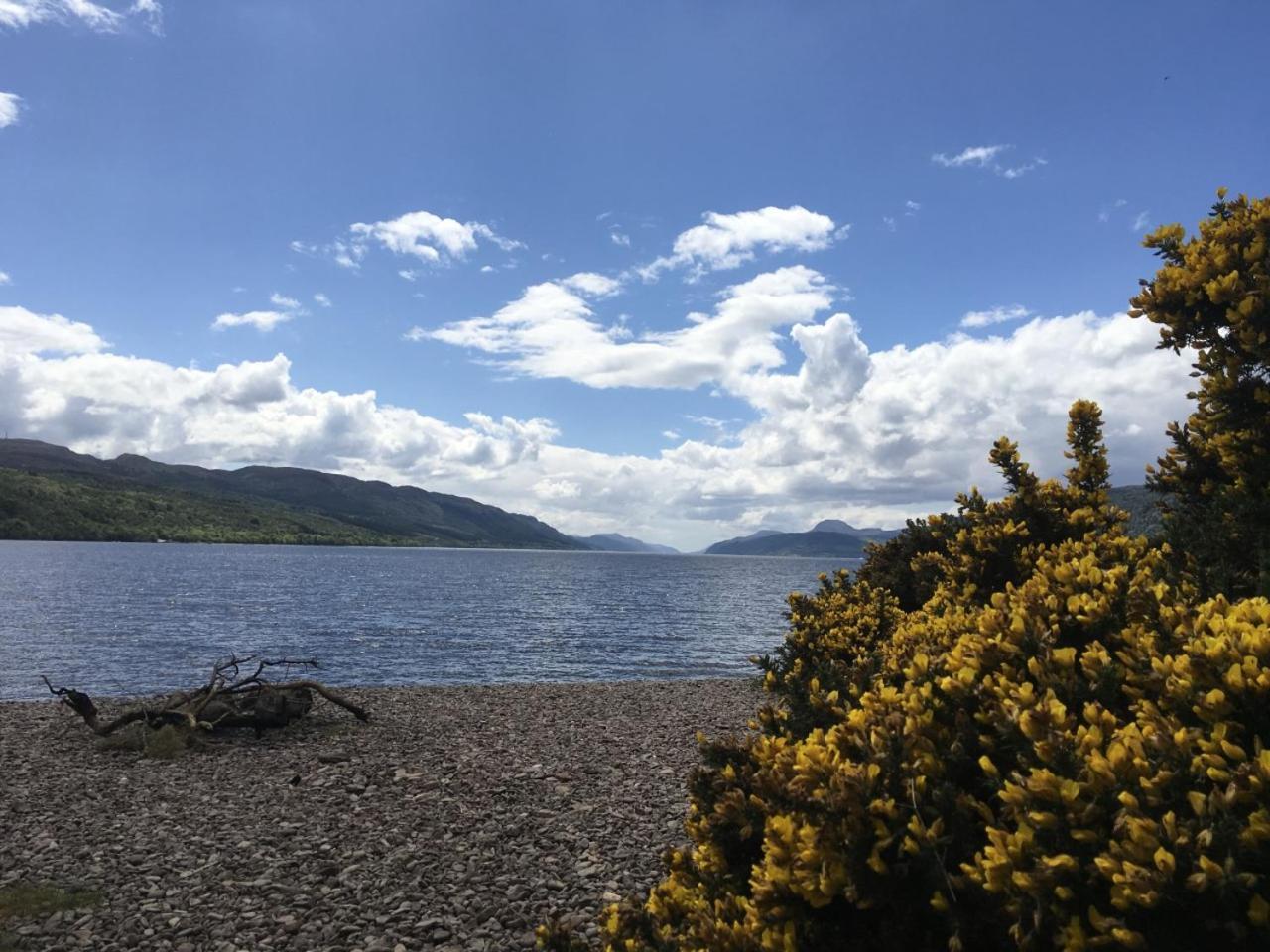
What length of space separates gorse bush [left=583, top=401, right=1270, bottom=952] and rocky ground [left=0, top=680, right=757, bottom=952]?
5292mm

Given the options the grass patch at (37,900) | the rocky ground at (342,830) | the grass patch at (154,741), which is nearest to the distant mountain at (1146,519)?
the rocky ground at (342,830)

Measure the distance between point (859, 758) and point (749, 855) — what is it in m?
0.87

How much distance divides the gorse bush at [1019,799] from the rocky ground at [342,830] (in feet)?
17.4

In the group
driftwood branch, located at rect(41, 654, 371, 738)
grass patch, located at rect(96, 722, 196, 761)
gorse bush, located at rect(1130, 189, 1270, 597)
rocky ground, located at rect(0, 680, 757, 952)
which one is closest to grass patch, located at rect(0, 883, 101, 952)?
rocky ground, located at rect(0, 680, 757, 952)

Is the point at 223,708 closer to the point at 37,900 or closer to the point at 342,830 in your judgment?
the point at 342,830

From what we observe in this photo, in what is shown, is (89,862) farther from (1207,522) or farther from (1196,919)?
(1207,522)

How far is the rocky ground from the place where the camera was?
8.14 meters

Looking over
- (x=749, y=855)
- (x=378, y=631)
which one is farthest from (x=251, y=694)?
(x=378, y=631)

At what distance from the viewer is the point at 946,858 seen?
3.01 m

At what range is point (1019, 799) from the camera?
2725mm

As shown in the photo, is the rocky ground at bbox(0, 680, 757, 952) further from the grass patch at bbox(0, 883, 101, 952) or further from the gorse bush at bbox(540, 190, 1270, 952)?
the gorse bush at bbox(540, 190, 1270, 952)

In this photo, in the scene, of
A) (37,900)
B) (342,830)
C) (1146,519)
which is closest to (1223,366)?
(1146,519)

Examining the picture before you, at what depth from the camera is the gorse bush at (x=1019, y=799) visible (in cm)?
236

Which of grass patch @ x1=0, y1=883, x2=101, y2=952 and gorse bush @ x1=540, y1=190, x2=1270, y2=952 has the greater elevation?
gorse bush @ x1=540, y1=190, x2=1270, y2=952
